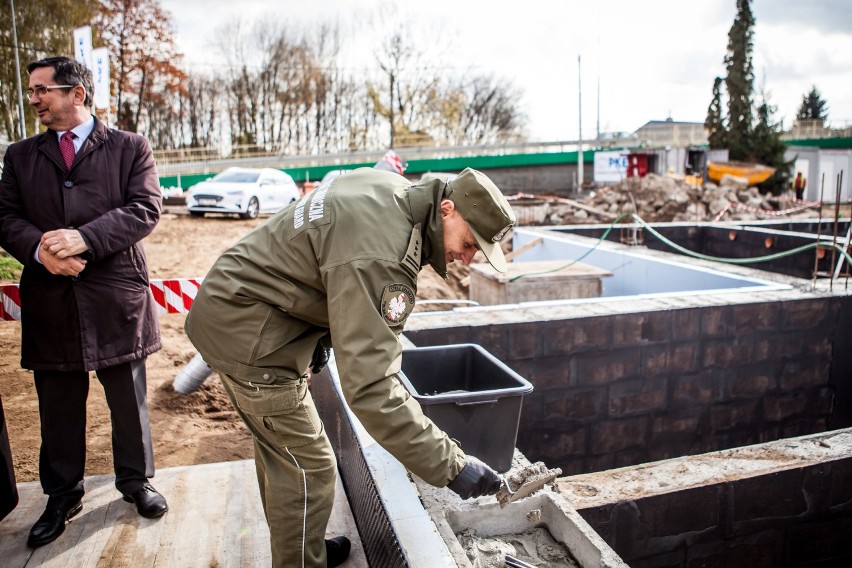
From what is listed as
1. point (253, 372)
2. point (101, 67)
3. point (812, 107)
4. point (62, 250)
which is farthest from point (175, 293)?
point (812, 107)

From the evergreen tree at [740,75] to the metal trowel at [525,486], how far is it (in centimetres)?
4292

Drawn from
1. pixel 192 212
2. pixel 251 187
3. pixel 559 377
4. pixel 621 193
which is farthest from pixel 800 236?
pixel 621 193

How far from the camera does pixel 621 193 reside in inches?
1029

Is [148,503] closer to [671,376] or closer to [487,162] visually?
[671,376]

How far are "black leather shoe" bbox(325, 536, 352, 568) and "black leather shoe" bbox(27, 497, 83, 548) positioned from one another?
1.21 metres

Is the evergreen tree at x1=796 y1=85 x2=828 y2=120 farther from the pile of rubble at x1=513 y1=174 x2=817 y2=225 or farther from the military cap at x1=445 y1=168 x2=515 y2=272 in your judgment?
the military cap at x1=445 y1=168 x2=515 y2=272

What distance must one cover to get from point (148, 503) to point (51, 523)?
0.39 m

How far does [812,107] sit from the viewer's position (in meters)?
82.0

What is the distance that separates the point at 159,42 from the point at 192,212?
74.6 feet

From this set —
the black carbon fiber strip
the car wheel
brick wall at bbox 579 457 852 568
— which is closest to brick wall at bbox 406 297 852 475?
the black carbon fiber strip

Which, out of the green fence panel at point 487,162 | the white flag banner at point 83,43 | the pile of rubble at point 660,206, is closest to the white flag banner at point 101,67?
the white flag banner at point 83,43

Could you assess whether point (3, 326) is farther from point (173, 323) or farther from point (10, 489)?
point (10, 489)

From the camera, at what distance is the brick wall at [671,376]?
5.54 metres

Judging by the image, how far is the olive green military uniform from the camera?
1.87m
